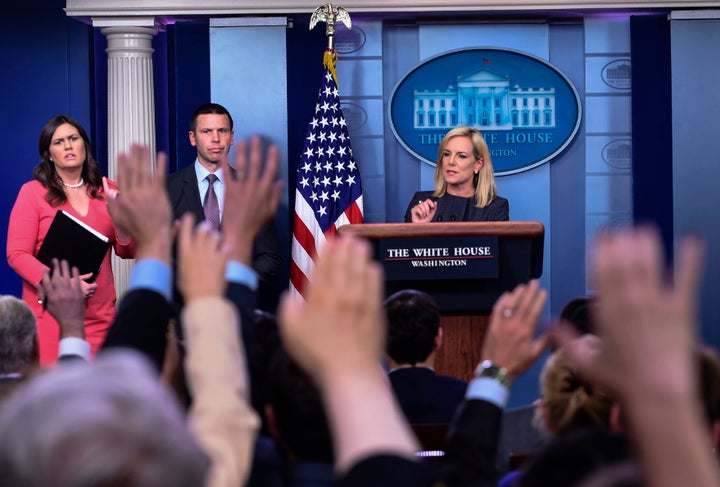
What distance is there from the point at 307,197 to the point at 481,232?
249 centimetres

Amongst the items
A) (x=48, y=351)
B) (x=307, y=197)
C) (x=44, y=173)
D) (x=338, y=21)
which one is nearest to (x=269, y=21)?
(x=338, y=21)

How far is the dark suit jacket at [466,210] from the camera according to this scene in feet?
17.8

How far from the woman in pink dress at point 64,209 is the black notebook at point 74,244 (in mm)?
101

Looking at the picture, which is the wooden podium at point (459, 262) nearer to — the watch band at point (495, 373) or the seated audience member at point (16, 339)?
the seated audience member at point (16, 339)

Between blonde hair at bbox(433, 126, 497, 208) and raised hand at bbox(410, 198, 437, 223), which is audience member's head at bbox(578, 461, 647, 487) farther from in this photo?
blonde hair at bbox(433, 126, 497, 208)

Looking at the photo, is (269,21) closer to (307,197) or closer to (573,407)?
(307,197)

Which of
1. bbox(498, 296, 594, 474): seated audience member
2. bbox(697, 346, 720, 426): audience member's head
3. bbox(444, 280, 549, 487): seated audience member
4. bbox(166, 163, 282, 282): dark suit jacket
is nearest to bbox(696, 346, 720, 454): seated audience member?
bbox(697, 346, 720, 426): audience member's head

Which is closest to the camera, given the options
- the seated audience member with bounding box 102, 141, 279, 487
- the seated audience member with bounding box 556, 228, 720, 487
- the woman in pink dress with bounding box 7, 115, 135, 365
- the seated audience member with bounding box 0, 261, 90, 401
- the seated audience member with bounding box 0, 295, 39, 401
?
the seated audience member with bounding box 556, 228, 720, 487

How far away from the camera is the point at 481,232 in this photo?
4.48 meters

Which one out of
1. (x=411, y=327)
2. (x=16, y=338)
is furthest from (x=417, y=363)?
(x=16, y=338)

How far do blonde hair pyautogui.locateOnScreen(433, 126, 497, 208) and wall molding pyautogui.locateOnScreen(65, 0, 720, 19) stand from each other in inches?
61.0

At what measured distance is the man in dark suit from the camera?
6.18 metres

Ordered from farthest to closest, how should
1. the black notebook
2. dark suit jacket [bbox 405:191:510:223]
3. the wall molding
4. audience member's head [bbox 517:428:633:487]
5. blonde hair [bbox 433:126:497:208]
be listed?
1. the wall molding
2. blonde hair [bbox 433:126:497:208]
3. dark suit jacket [bbox 405:191:510:223]
4. the black notebook
5. audience member's head [bbox 517:428:633:487]

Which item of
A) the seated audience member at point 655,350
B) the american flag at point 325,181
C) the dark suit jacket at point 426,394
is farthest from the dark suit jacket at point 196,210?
the seated audience member at point 655,350
